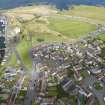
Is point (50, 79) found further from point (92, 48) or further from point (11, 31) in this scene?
point (11, 31)

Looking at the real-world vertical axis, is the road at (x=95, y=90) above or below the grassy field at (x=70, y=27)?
below

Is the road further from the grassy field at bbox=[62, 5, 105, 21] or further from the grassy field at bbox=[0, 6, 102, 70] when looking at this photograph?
the grassy field at bbox=[62, 5, 105, 21]

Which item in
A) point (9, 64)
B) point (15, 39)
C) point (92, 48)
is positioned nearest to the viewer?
point (9, 64)

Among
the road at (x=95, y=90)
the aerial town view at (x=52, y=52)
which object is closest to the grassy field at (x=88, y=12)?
the aerial town view at (x=52, y=52)

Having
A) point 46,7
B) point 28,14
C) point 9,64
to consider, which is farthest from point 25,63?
point 46,7

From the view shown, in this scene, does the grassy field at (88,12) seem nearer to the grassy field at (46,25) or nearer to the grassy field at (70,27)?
the grassy field at (46,25)

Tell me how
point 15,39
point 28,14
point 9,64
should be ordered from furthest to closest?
point 28,14 → point 15,39 → point 9,64

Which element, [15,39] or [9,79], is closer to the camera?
[9,79]

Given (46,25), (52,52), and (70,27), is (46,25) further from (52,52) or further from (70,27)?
(52,52)
